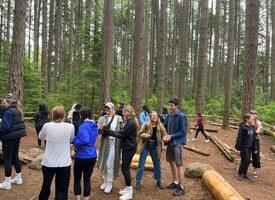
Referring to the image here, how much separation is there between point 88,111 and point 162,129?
6.89ft

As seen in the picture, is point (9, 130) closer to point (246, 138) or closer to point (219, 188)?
point (219, 188)

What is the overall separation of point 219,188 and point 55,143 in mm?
3479

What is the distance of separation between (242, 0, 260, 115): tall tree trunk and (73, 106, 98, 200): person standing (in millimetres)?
8431

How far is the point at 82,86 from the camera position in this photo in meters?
17.7

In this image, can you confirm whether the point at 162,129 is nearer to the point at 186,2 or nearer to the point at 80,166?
the point at 80,166

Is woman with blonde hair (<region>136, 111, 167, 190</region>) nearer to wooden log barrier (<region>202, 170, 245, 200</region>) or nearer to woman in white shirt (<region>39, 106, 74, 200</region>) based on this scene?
wooden log barrier (<region>202, 170, 245, 200</region>)

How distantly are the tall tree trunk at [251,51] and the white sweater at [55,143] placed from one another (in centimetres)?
911

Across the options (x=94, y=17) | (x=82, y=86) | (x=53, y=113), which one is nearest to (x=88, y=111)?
(x=53, y=113)

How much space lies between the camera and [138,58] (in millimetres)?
12047

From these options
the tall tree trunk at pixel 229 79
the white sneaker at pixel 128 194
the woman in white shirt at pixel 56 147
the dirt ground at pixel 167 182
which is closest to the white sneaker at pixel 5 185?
the dirt ground at pixel 167 182

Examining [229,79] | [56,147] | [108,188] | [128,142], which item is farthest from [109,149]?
[229,79]

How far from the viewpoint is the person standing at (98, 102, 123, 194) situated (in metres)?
7.32

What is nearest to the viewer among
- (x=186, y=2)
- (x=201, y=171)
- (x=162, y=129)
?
(x=162, y=129)

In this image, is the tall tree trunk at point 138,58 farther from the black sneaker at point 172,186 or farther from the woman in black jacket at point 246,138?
the black sneaker at point 172,186
